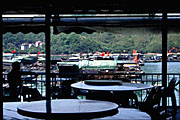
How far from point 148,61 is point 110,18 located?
102ft

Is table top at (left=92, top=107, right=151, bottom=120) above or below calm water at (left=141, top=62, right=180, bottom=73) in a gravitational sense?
above

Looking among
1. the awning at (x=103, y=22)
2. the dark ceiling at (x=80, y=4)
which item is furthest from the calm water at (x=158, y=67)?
the dark ceiling at (x=80, y=4)

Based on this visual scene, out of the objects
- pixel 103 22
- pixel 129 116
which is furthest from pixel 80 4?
pixel 129 116

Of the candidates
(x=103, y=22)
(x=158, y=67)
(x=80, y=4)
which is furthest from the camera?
(x=158, y=67)

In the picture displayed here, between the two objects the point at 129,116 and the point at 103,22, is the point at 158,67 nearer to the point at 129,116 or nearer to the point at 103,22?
the point at 103,22

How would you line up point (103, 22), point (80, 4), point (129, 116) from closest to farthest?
point (129, 116) < point (80, 4) < point (103, 22)

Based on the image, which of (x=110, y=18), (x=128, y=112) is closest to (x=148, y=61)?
(x=110, y=18)

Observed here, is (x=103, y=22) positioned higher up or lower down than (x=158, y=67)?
higher up

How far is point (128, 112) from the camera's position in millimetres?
1911

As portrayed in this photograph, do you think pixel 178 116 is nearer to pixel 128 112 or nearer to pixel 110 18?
pixel 110 18

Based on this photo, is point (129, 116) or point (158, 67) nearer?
point (129, 116)

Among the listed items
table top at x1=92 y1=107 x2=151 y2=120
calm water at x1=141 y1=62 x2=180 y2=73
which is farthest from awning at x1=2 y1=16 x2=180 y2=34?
calm water at x1=141 y1=62 x2=180 y2=73

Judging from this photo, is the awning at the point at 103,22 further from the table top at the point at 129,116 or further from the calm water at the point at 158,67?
the calm water at the point at 158,67

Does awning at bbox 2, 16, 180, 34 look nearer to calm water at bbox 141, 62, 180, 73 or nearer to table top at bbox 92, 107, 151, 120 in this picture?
table top at bbox 92, 107, 151, 120
